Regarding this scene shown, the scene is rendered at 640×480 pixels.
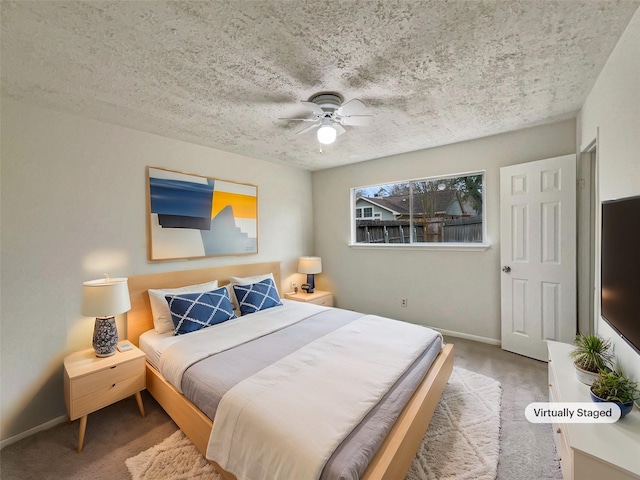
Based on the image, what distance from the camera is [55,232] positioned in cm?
222

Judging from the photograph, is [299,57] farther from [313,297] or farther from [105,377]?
[313,297]

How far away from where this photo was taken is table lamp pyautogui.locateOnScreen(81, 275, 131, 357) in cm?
208

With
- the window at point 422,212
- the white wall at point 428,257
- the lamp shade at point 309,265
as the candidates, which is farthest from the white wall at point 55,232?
the window at point 422,212

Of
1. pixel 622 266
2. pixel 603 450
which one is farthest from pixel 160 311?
pixel 622 266

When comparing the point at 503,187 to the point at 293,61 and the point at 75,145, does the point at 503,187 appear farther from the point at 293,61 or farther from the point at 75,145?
the point at 75,145

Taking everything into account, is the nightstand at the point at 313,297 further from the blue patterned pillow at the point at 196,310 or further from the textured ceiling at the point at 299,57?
the textured ceiling at the point at 299,57

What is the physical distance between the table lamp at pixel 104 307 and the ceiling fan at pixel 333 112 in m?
2.06

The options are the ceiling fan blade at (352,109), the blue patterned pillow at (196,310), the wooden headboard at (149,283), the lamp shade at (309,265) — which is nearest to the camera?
the ceiling fan blade at (352,109)

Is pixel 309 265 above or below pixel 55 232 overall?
below

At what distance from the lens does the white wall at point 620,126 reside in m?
1.40

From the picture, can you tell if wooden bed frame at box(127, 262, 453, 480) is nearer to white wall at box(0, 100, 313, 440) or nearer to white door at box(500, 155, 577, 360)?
white wall at box(0, 100, 313, 440)

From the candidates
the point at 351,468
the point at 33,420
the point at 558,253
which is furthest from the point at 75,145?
the point at 558,253

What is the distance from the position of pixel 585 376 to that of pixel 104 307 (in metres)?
3.26

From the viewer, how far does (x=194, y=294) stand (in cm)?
268
